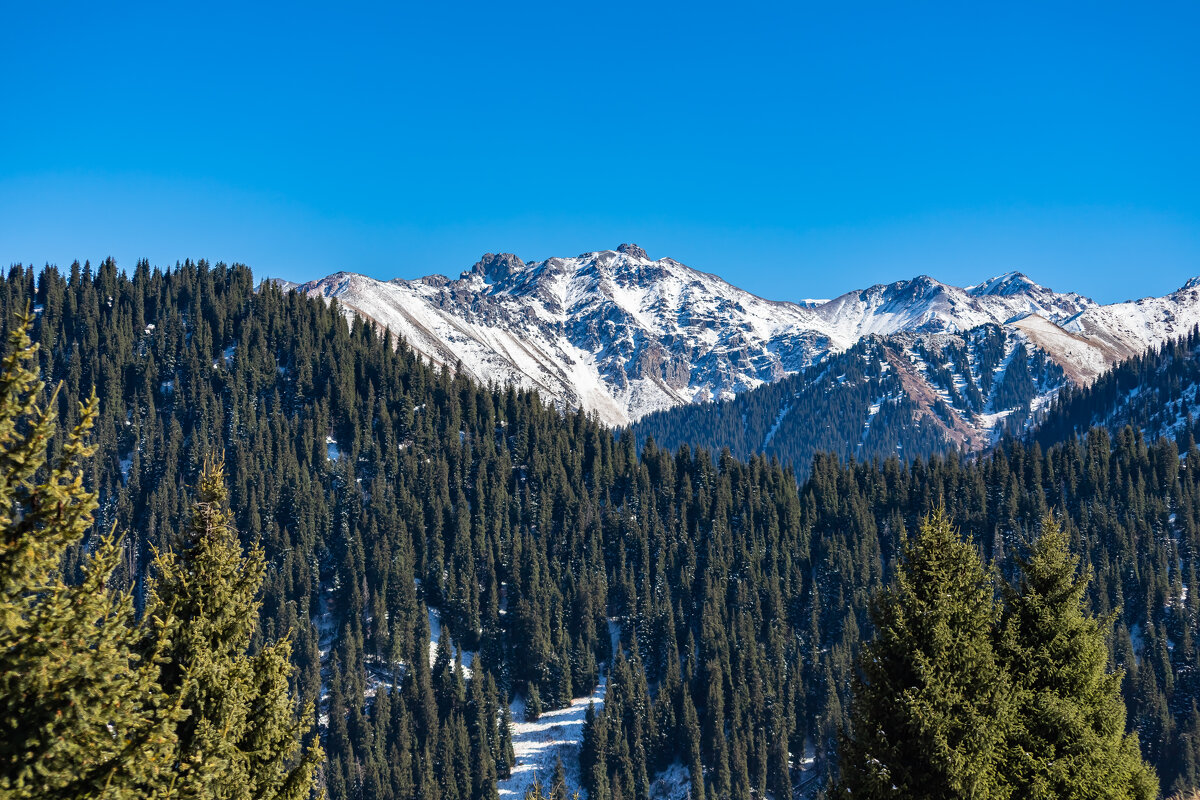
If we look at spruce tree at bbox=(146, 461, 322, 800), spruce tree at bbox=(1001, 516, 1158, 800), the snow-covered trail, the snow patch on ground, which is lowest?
the snow patch on ground

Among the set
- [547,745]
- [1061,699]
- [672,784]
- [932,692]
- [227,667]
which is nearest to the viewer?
[227,667]

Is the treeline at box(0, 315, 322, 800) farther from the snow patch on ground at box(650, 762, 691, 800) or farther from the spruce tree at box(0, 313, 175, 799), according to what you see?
the snow patch on ground at box(650, 762, 691, 800)

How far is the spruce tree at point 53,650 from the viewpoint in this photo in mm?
13734

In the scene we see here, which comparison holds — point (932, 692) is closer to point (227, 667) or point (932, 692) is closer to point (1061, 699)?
point (1061, 699)

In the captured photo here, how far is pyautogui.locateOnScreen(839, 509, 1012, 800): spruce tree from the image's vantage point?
23328 millimetres

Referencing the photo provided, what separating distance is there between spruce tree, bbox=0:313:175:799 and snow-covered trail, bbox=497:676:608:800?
157 metres

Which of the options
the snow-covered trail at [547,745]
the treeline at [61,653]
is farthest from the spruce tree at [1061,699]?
the snow-covered trail at [547,745]

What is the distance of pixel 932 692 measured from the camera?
23641 millimetres

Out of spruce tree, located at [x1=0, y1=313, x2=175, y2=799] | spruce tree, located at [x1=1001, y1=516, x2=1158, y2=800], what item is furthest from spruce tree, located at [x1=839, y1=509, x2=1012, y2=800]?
spruce tree, located at [x1=0, y1=313, x2=175, y2=799]

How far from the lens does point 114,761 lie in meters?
14.2

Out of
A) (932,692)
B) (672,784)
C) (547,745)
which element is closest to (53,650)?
(932,692)

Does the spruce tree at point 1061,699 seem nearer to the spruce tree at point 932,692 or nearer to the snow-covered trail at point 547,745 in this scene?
the spruce tree at point 932,692

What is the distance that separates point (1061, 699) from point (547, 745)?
16335cm

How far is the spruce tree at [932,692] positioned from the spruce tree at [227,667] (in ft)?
49.6
